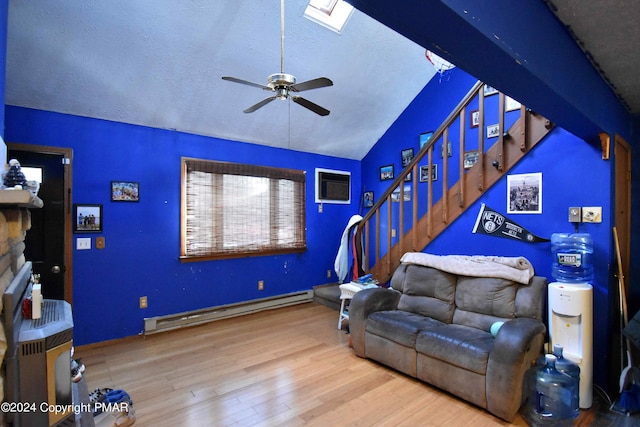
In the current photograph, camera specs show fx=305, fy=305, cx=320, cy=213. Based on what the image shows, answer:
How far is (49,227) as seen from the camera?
9.85ft

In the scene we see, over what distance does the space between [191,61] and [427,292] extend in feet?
10.8

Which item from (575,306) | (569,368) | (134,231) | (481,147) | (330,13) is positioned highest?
(330,13)

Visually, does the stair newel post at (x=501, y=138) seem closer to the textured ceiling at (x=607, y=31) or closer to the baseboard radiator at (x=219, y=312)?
the textured ceiling at (x=607, y=31)

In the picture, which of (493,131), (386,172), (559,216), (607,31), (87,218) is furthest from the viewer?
(386,172)

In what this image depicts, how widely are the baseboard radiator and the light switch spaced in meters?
1.02

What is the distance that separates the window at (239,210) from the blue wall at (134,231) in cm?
13

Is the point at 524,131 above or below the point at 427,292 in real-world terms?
above

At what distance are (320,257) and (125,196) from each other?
292 cm

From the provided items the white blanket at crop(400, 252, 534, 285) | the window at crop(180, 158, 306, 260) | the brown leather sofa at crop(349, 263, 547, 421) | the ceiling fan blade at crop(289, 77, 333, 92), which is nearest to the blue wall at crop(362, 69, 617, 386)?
the white blanket at crop(400, 252, 534, 285)

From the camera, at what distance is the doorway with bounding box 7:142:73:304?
9.63ft

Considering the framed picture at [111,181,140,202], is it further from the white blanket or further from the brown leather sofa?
the white blanket

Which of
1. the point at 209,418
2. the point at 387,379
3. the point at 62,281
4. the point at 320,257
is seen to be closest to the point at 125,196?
the point at 62,281

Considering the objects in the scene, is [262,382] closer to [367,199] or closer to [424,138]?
[367,199]

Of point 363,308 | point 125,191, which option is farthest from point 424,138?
point 125,191
